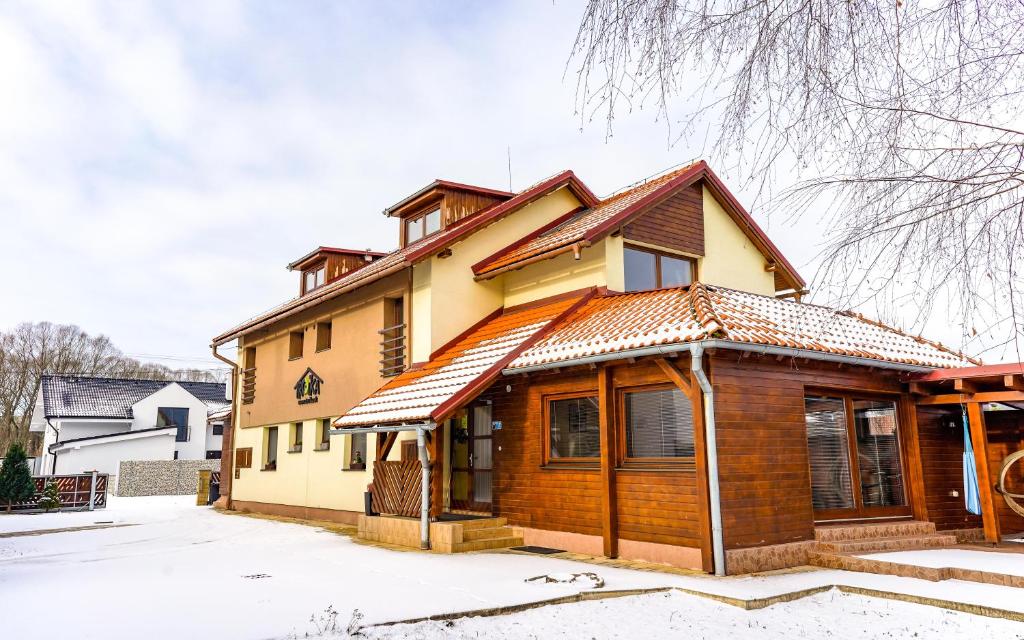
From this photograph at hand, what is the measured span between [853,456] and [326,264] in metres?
15.6

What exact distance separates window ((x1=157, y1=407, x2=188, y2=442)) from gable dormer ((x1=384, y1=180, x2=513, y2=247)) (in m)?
31.0

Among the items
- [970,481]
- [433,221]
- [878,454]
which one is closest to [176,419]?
[433,221]

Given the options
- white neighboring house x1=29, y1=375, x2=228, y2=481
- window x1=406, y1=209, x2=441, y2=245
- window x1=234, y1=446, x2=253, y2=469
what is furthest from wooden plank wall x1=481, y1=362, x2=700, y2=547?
white neighboring house x1=29, y1=375, x2=228, y2=481

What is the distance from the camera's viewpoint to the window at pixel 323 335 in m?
17.6

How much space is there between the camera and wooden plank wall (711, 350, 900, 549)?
28.2ft

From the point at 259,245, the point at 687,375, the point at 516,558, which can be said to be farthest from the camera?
the point at 259,245

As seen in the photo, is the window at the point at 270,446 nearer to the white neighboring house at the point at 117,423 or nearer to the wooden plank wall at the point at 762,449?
the wooden plank wall at the point at 762,449

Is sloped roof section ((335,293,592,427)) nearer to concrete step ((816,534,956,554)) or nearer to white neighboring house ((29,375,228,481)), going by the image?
concrete step ((816,534,956,554))

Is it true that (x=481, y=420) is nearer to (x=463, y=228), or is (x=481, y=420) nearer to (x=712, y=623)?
(x=463, y=228)

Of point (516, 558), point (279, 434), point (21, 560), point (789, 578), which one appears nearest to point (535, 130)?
point (789, 578)

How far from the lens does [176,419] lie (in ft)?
139

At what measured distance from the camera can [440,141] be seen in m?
4.90

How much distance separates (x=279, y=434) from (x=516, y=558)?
11.3 metres

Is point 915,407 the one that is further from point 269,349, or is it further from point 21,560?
point 269,349
